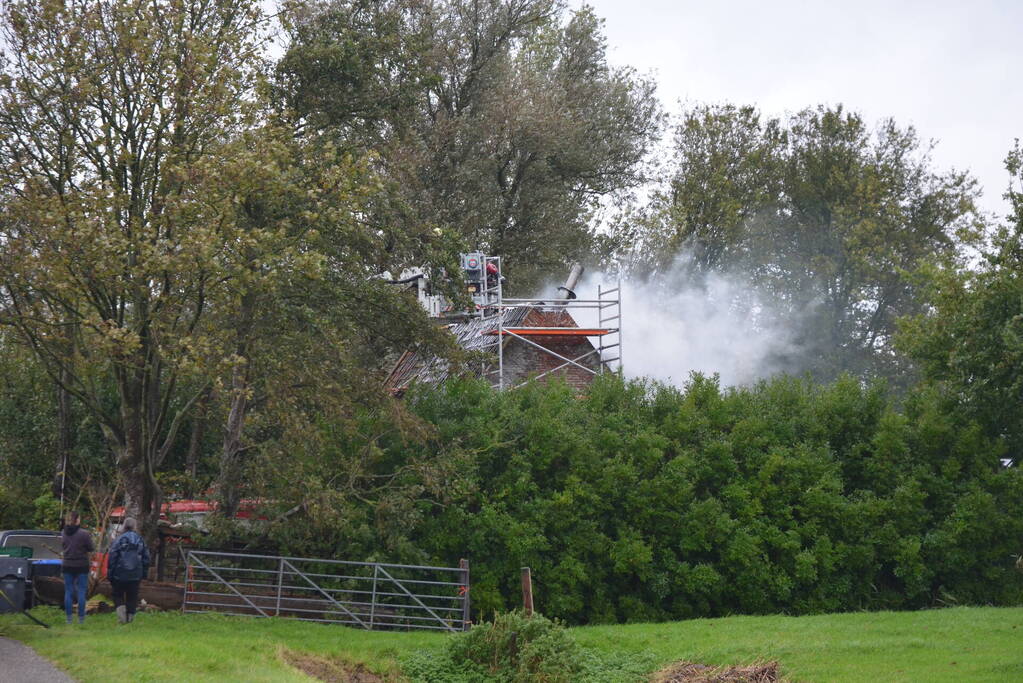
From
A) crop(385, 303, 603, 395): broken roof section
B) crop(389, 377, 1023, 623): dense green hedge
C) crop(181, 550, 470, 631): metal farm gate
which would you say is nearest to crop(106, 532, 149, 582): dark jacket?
crop(181, 550, 470, 631): metal farm gate

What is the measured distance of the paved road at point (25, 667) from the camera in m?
13.0

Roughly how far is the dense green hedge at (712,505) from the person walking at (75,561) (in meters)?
6.59

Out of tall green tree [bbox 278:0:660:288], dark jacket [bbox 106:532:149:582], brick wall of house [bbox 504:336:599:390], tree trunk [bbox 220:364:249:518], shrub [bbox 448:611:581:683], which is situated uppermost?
tall green tree [bbox 278:0:660:288]

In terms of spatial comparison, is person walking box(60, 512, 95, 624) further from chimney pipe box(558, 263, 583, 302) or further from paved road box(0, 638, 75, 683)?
chimney pipe box(558, 263, 583, 302)

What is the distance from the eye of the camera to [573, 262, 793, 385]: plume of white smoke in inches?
1551

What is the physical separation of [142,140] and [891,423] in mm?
16344

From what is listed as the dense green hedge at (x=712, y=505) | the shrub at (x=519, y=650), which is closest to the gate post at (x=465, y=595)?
the dense green hedge at (x=712, y=505)

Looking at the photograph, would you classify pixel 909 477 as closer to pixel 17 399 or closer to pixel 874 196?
pixel 17 399

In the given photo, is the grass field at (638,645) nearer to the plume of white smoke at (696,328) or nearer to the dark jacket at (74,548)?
the dark jacket at (74,548)

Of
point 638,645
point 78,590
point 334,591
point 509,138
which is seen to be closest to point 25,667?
point 78,590

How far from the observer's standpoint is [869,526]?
78.6 feet

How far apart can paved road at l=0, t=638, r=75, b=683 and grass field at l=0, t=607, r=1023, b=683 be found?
0.60ft

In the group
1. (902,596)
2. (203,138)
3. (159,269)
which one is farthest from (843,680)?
(203,138)

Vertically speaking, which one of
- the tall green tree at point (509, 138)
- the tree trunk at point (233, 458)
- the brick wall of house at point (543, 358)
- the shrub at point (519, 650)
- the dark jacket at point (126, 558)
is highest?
the tall green tree at point (509, 138)
